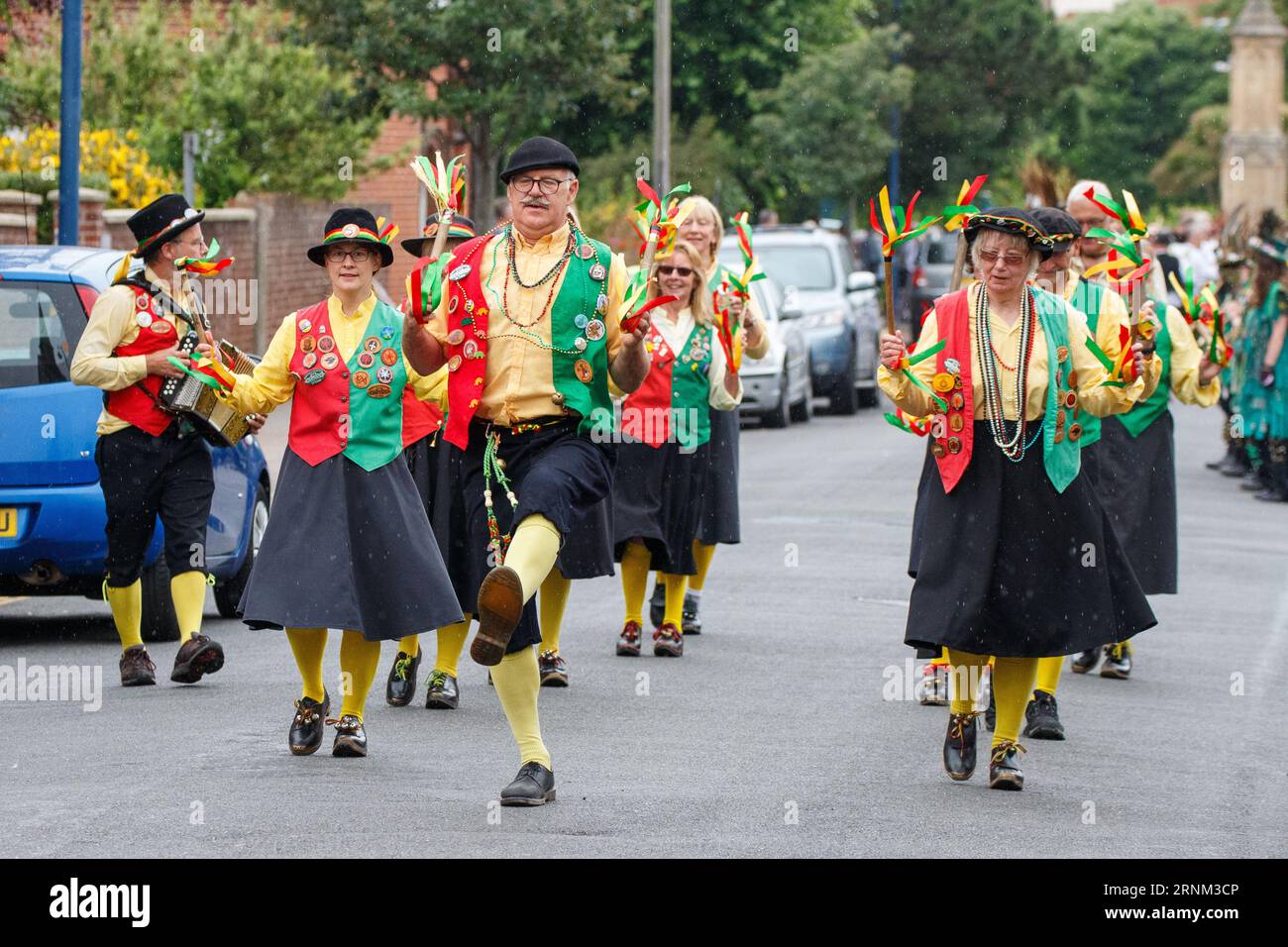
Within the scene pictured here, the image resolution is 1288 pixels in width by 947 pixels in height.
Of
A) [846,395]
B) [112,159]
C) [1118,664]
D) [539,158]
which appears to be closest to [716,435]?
[1118,664]

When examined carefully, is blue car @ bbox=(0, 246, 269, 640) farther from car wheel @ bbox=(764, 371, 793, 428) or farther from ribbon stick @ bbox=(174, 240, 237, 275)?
car wheel @ bbox=(764, 371, 793, 428)

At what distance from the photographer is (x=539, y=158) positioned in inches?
297

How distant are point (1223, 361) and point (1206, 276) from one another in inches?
675

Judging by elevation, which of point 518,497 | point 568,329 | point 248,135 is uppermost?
point 248,135

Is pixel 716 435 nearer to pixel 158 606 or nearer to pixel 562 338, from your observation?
pixel 158 606

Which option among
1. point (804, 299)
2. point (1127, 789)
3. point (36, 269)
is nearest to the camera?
point (1127, 789)

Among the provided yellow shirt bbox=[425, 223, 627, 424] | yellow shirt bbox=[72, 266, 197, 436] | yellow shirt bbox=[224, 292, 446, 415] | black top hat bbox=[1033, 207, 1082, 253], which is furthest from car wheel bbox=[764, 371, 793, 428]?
yellow shirt bbox=[425, 223, 627, 424]

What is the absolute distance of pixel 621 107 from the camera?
3133cm

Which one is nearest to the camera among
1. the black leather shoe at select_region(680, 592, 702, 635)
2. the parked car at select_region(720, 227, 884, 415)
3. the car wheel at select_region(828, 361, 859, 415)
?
the black leather shoe at select_region(680, 592, 702, 635)

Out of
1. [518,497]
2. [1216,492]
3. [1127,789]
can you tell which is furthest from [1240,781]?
[1216,492]

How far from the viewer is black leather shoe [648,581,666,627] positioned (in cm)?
1162

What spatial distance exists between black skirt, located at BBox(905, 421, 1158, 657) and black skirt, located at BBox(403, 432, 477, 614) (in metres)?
1.93

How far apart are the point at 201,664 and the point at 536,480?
2.75 metres

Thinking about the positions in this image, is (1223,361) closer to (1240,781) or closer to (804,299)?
(1240,781)
